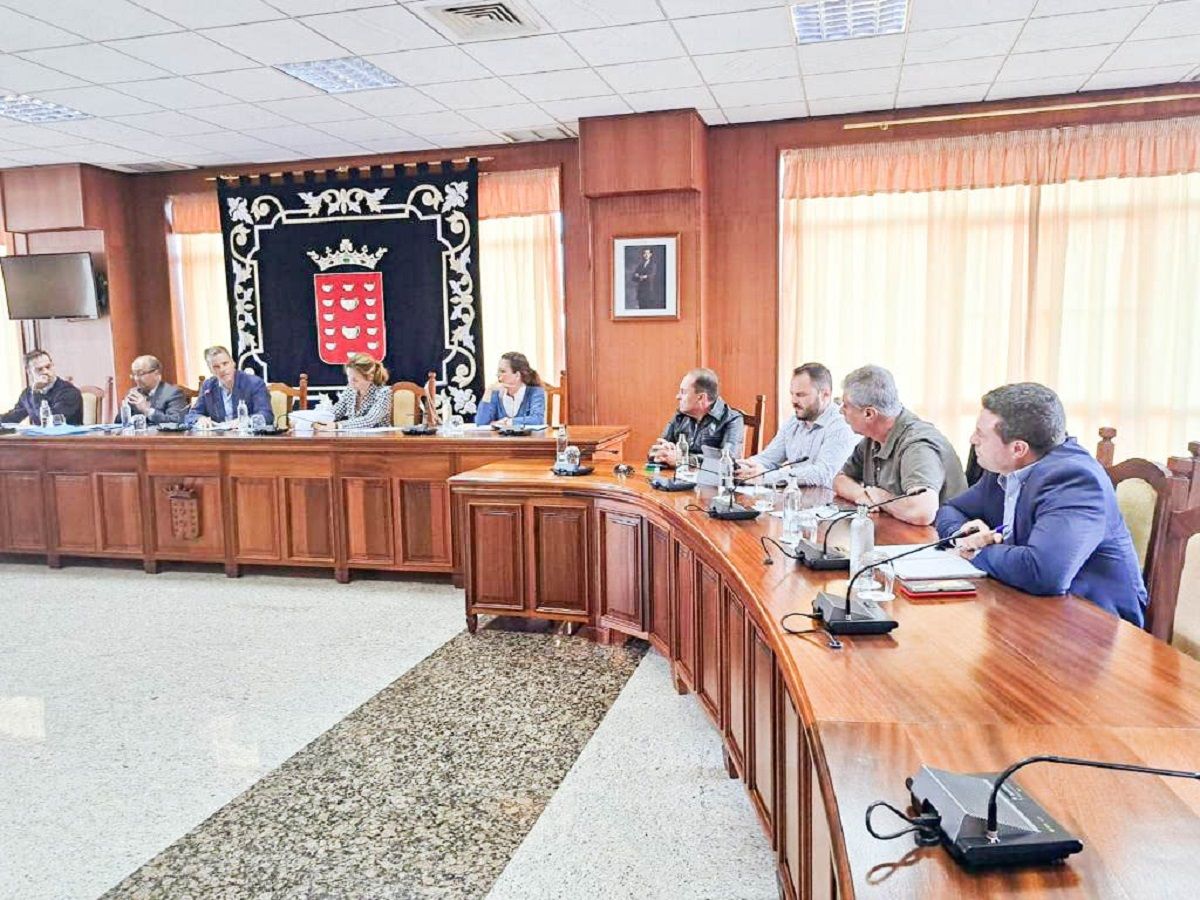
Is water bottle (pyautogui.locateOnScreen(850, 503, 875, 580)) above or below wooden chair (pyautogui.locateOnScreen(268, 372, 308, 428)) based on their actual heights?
below

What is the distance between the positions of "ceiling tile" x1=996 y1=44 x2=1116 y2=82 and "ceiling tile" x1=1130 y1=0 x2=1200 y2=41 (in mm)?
206

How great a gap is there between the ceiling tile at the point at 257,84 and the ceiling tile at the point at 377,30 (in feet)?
2.22

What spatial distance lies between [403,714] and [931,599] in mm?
1959

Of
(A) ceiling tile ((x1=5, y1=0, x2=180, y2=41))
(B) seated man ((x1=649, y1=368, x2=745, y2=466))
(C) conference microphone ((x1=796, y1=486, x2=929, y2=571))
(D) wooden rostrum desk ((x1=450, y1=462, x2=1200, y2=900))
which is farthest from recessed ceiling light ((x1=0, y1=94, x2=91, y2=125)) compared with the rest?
(C) conference microphone ((x1=796, y1=486, x2=929, y2=571))

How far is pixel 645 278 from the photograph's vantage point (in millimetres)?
6055

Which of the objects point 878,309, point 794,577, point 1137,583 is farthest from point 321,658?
point 878,309

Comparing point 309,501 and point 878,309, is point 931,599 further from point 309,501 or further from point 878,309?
point 878,309

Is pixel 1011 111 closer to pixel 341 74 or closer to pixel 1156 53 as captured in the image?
pixel 1156 53

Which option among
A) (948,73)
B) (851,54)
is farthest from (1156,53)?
(851,54)

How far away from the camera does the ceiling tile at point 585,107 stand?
5.38 metres

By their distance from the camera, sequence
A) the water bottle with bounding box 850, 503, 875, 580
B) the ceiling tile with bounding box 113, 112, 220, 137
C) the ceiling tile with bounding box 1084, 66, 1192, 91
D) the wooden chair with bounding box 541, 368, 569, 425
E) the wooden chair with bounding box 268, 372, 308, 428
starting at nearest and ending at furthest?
the water bottle with bounding box 850, 503, 875, 580, the ceiling tile with bounding box 1084, 66, 1192, 91, the ceiling tile with bounding box 113, 112, 220, 137, the wooden chair with bounding box 541, 368, 569, 425, the wooden chair with bounding box 268, 372, 308, 428

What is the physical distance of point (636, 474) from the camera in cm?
388

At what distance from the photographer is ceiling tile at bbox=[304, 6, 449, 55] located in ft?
12.8

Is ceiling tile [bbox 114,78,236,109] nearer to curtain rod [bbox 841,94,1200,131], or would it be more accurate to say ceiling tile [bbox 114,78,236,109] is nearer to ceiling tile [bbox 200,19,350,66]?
ceiling tile [bbox 200,19,350,66]
